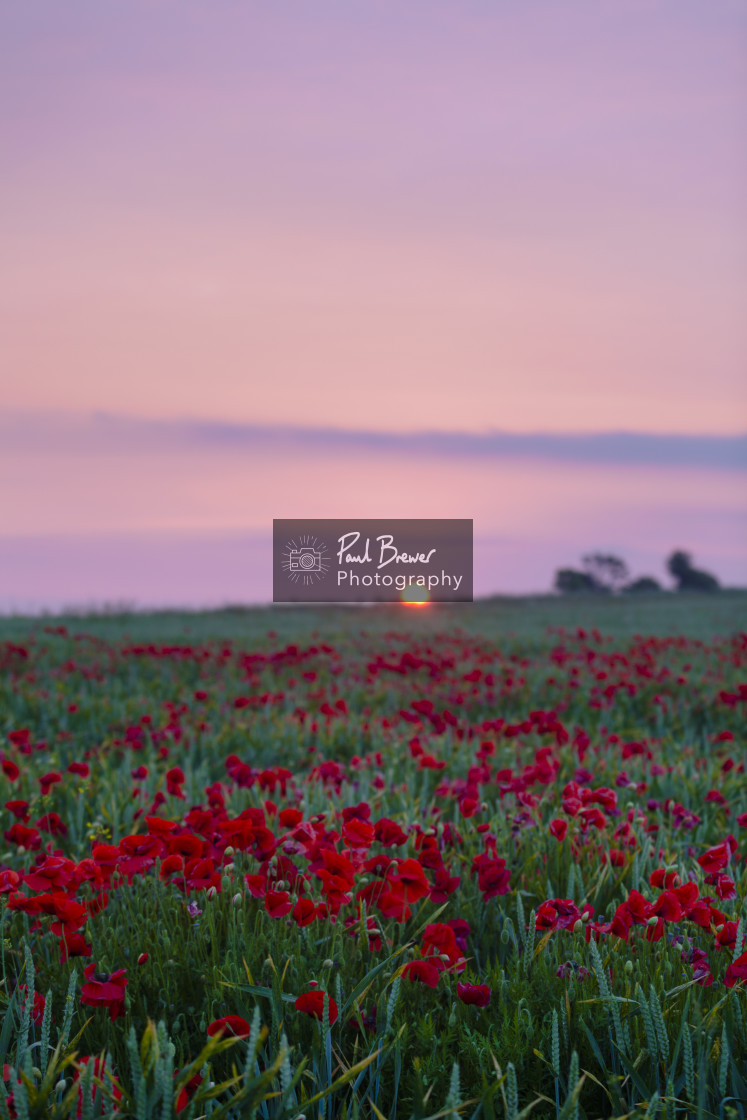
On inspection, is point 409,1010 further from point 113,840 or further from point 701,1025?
point 113,840

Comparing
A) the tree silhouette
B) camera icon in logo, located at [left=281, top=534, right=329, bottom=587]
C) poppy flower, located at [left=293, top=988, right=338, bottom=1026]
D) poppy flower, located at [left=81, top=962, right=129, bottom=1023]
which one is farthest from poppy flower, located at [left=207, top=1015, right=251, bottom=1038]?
the tree silhouette

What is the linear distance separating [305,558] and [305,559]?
29 millimetres

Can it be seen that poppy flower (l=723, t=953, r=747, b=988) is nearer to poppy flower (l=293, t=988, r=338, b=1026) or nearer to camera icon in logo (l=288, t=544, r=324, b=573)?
poppy flower (l=293, t=988, r=338, b=1026)

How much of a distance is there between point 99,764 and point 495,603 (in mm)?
20462

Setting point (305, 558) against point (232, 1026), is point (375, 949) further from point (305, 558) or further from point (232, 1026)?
point (305, 558)

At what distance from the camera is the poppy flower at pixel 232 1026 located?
6.84 ft

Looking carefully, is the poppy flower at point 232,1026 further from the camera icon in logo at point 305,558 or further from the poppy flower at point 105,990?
the camera icon in logo at point 305,558

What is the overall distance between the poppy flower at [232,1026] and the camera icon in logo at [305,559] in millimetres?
13111

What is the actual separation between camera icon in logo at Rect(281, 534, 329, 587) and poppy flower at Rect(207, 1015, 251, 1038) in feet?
42.4

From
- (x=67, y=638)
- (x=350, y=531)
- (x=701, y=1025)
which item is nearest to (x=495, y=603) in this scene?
(x=350, y=531)

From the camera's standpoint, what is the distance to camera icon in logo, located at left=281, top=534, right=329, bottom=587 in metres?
15.2

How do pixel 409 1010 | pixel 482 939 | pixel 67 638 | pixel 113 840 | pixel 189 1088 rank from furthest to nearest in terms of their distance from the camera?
pixel 67 638 < pixel 113 840 < pixel 482 939 < pixel 409 1010 < pixel 189 1088

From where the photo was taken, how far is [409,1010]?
2604mm

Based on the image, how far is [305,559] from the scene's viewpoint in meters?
15.6
